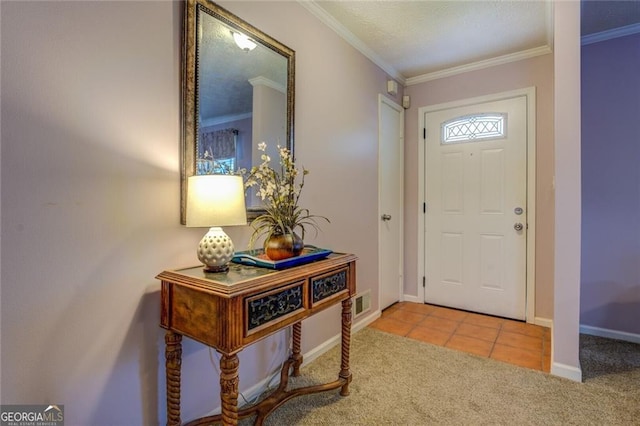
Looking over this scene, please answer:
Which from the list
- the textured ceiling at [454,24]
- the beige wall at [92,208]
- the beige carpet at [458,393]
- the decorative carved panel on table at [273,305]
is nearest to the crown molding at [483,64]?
the textured ceiling at [454,24]

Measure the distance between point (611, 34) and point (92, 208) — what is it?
3.74 m

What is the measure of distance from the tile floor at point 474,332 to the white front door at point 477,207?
0.20 m

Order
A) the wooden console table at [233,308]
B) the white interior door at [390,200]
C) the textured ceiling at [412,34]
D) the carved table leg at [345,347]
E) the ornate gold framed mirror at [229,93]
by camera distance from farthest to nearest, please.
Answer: the white interior door at [390,200]
the carved table leg at [345,347]
the textured ceiling at [412,34]
the ornate gold framed mirror at [229,93]
the wooden console table at [233,308]

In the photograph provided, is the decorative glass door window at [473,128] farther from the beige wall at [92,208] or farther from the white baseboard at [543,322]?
the beige wall at [92,208]

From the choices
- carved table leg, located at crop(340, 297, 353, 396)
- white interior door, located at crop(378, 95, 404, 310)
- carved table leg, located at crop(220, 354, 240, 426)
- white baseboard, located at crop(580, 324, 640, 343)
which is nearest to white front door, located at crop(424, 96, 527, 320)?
white interior door, located at crop(378, 95, 404, 310)

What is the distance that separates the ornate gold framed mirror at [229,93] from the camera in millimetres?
1477

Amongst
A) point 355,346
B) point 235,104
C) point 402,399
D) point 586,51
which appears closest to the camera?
point 235,104

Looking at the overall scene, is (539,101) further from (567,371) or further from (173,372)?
(173,372)

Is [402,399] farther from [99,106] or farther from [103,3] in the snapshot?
[103,3]

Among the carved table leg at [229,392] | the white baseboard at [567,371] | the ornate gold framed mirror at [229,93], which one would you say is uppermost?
the ornate gold framed mirror at [229,93]

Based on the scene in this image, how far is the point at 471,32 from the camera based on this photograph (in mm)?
2568


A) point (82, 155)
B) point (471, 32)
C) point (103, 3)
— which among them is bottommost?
point (82, 155)

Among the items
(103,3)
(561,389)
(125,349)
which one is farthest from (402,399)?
(103,3)

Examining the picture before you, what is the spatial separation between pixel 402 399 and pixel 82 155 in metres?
1.90
